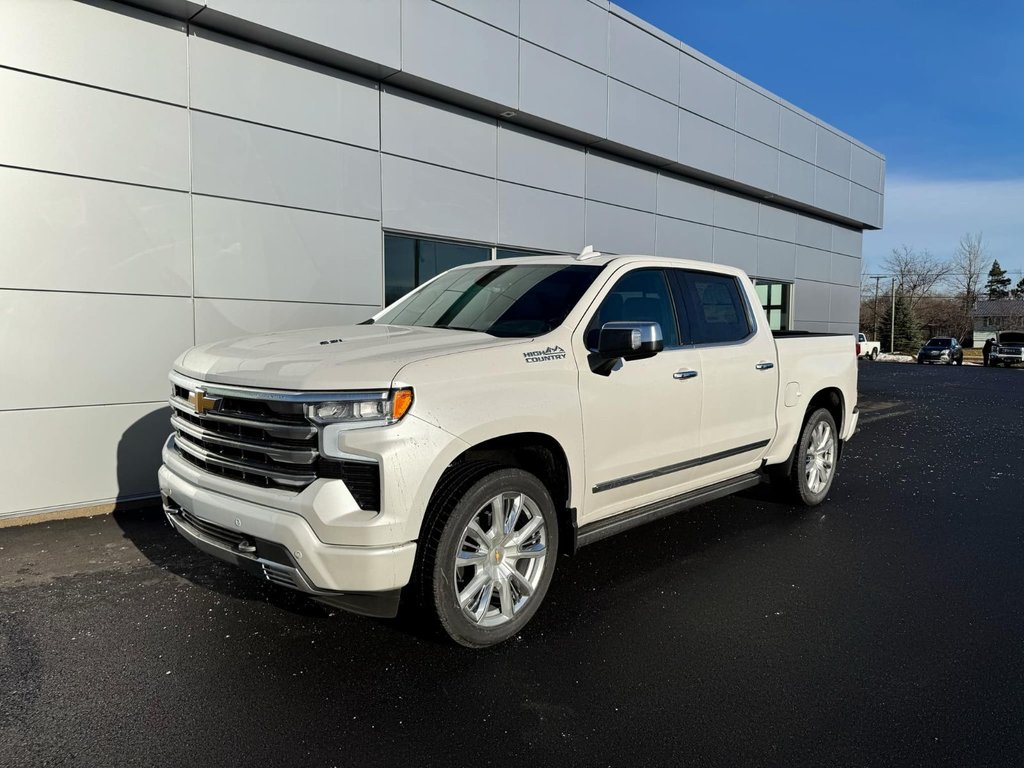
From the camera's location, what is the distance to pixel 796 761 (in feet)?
8.62

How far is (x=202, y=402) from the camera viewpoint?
352cm

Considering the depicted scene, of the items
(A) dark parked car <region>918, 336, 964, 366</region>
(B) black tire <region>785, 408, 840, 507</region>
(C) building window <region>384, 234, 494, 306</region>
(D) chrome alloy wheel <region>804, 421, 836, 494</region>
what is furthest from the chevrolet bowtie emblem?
(A) dark parked car <region>918, 336, 964, 366</region>

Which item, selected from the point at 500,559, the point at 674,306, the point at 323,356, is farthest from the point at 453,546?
the point at 674,306

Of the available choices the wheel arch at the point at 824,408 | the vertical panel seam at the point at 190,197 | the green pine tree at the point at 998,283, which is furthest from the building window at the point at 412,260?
the green pine tree at the point at 998,283

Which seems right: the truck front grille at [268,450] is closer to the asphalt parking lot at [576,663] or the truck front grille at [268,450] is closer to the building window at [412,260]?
the asphalt parking lot at [576,663]

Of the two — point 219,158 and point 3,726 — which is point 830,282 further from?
point 3,726

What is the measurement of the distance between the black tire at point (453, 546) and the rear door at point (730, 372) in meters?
1.85

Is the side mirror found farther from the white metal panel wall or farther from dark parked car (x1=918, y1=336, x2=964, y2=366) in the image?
dark parked car (x1=918, y1=336, x2=964, y2=366)

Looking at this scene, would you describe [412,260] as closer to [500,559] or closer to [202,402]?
[202,402]

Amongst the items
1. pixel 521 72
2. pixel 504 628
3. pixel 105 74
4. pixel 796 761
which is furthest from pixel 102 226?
pixel 796 761

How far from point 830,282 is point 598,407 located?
18.0 m

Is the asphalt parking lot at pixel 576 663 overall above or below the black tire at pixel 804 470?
below

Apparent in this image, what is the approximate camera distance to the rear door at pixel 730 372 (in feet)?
15.8

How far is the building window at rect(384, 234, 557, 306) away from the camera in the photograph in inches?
353
